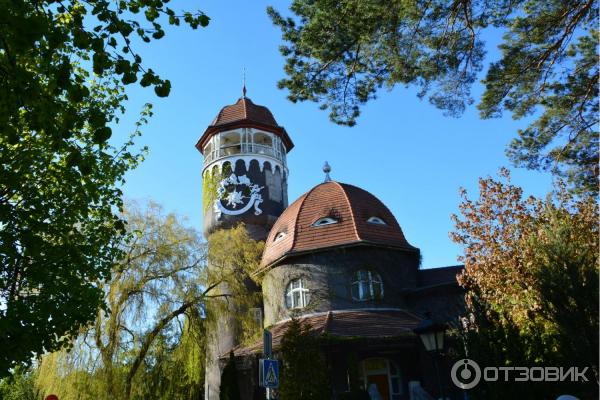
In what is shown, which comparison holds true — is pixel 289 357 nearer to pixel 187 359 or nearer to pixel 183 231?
pixel 187 359

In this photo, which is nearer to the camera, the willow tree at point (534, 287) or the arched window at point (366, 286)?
the willow tree at point (534, 287)

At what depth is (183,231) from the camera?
17.9 metres

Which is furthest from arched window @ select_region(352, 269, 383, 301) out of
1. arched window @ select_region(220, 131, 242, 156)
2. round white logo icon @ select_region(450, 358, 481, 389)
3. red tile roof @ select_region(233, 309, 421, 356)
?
arched window @ select_region(220, 131, 242, 156)

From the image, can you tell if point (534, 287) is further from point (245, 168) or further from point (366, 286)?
point (245, 168)

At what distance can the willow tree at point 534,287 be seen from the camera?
849 centimetres

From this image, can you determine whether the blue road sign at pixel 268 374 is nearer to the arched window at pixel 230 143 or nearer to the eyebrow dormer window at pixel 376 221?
the eyebrow dormer window at pixel 376 221

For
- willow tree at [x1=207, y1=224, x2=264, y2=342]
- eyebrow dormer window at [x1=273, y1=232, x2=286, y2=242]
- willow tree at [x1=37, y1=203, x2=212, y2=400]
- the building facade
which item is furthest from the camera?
eyebrow dormer window at [x1=273, y1=232, x2=286, y2=242]

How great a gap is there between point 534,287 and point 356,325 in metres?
8.98

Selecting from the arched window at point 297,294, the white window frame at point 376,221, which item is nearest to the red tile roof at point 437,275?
the white window frame at point 376,221

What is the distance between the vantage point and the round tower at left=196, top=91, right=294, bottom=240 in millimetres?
28703

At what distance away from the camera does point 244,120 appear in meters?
31.1

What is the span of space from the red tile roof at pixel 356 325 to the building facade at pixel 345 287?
0.04 m

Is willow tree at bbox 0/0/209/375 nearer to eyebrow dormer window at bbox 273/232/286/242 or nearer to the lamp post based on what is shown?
the lamp post

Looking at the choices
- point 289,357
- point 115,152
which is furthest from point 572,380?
point 115,152
